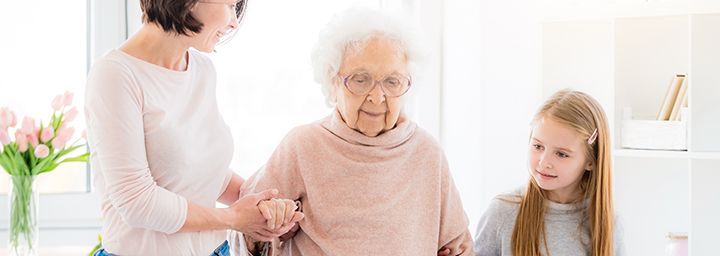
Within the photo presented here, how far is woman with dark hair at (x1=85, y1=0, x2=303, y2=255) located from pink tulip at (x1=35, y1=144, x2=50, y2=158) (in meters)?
0.61

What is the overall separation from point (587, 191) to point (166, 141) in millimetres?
1125

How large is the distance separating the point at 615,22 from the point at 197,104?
138 centimetres

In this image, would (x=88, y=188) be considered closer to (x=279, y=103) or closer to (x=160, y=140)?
(x=279, y=103)

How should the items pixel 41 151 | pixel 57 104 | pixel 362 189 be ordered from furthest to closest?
pixel 57 104, pixel 41 151, pixel 362 189

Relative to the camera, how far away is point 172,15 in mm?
1507

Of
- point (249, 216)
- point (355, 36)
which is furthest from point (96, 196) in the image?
point (355, 36)

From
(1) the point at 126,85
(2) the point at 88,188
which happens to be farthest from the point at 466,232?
(2) the point at 88,188

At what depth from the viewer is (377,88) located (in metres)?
1.80

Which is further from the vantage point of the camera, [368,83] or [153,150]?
[368,83]

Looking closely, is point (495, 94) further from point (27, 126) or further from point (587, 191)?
point (27, 126)

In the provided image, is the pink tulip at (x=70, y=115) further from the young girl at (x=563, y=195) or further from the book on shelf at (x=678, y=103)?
the book on shelf at (x=678, y=103)

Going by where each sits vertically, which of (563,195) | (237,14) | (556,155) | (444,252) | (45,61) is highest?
(237,14)

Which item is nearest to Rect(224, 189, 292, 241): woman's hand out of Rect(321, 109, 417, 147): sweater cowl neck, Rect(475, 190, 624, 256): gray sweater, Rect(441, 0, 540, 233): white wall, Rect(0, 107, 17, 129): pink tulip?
Rect(321, 109, 417, 147): sweater cowl neck

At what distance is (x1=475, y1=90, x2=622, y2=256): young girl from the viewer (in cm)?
200
